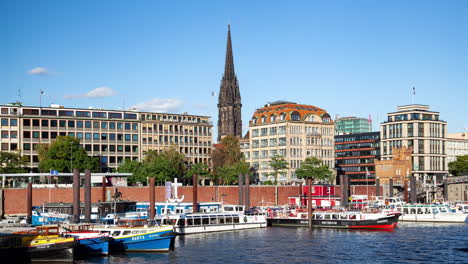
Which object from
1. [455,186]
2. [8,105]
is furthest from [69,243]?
[455,186]

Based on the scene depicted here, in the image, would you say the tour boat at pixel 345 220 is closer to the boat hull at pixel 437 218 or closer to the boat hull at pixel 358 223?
the boat hull at pixel 358 223

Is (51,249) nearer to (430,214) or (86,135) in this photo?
(430,214)

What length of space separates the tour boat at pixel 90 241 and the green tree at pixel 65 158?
89.3 metres

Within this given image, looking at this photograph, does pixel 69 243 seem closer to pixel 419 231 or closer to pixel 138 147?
pixel 419 231

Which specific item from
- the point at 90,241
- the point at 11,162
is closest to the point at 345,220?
the point at 90,241

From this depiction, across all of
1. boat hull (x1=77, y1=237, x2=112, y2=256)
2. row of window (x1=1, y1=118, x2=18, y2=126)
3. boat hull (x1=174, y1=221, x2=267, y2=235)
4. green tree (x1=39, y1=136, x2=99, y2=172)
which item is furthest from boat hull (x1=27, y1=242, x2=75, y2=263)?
row of window (x1=1, y1=118, x2=18, y2=126)

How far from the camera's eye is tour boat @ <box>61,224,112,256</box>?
241 feet

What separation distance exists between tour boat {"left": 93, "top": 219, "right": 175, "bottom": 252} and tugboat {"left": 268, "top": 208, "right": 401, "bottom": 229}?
3777 cm

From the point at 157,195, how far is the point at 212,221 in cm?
4344

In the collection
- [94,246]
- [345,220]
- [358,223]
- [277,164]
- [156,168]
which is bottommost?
[358,223]

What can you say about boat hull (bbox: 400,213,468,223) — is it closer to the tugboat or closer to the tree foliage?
the tugboat

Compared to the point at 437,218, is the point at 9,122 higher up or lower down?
higher up

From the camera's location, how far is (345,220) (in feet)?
354

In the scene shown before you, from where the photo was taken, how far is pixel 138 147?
651 ft
